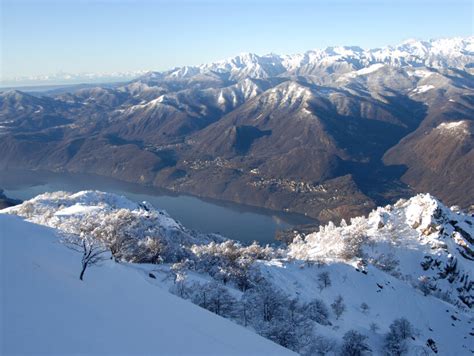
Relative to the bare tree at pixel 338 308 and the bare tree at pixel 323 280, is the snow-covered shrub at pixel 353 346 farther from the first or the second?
the bare tree at pixel 323 280

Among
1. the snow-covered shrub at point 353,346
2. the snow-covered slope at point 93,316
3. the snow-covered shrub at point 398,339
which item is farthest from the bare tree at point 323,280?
the snow-covered slope at point 93,316

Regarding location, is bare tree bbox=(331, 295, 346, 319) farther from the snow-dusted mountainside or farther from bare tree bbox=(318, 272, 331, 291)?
bare tree bbox=(318, 272, 331, 291)

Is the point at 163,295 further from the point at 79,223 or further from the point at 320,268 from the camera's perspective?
the point at 320,268

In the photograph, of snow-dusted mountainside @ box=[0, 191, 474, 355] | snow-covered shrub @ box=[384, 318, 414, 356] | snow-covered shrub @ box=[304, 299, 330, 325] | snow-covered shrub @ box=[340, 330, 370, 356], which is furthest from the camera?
snow-covered shrub @ box=[304, 299, 330, 325]

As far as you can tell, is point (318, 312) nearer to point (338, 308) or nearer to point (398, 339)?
point (338, 308)

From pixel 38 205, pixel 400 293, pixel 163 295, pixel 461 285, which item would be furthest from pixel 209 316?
pixel 38 205

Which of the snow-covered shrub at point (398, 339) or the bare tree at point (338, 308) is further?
the bare tree at point (338, 308)

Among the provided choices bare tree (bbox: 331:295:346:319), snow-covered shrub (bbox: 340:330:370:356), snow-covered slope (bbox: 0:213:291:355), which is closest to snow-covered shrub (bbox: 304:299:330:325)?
bare tree (bbox: 331:295:346:319)
